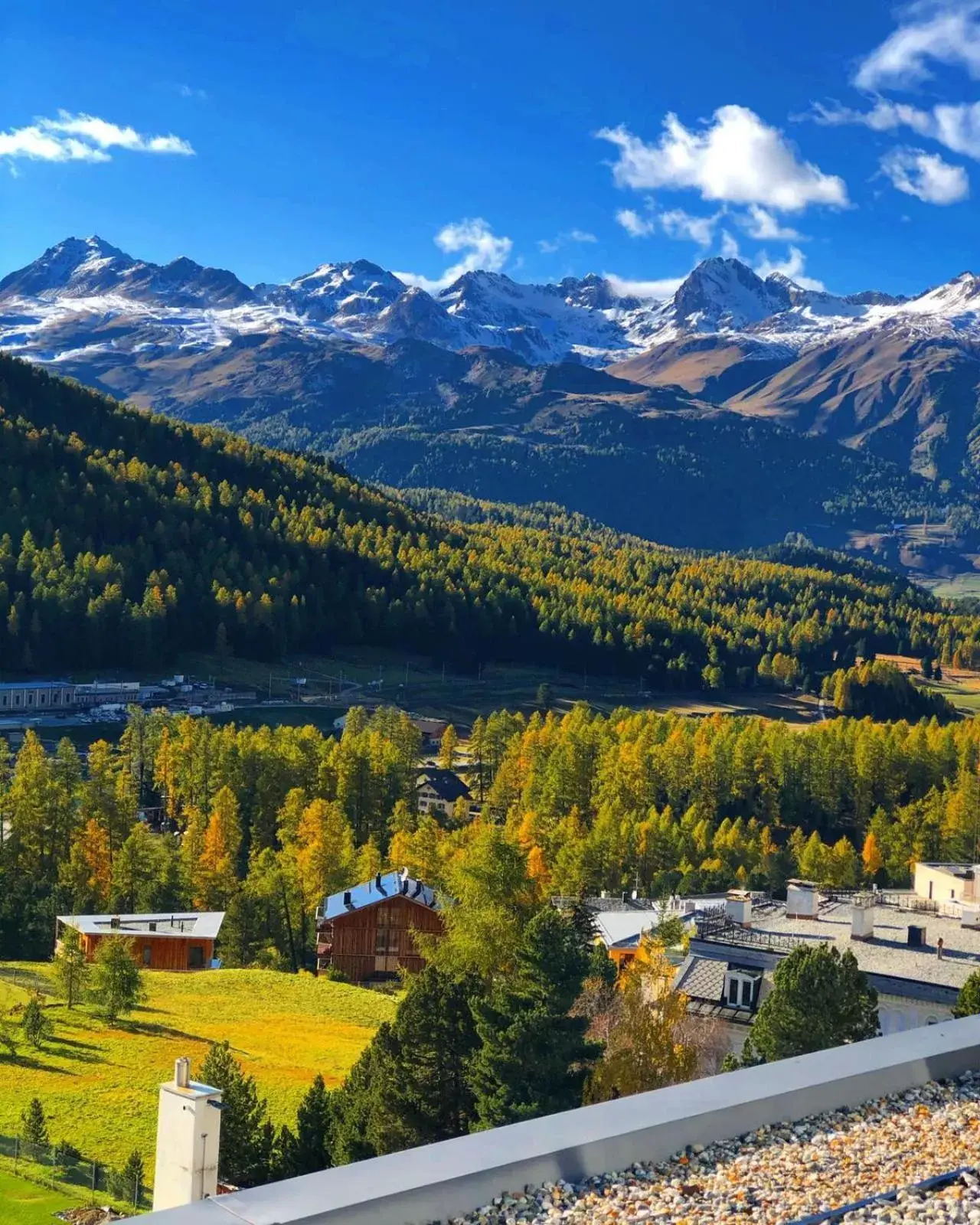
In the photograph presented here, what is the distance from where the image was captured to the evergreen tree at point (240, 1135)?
88.2ft

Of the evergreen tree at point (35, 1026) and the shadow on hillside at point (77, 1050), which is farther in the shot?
the evergreen tree at point (35, 1026)

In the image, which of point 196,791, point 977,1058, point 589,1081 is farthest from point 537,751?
point 977,1058

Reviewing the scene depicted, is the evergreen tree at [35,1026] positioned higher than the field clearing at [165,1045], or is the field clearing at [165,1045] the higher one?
the evergreen tree at [35,1026]

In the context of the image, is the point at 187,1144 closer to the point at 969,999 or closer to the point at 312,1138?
the point at 312,1138

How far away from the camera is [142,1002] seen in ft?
153

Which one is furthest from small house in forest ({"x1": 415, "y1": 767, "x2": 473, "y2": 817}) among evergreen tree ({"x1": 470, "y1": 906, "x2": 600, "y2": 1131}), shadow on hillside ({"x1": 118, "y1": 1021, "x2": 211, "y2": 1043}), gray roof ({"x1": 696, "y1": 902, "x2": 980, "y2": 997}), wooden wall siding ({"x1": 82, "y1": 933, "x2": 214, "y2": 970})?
evergreen tree ({"x1": 470, "y1": 906, "x2": 600, "y2": 1131})

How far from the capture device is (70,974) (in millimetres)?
45156

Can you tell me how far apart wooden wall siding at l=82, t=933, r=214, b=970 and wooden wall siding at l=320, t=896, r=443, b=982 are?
5665 mm

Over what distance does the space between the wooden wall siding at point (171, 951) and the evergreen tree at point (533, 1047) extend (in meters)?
30.6

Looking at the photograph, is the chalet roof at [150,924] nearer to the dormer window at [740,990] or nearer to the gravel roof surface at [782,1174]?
the dormer window at [740,990]

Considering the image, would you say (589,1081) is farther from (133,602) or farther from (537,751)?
(133,602)

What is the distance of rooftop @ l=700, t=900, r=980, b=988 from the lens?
39.0 meters

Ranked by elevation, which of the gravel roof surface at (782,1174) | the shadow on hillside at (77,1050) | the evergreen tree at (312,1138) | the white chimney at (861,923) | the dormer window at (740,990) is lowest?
the shadow on hillside at (77,1050)

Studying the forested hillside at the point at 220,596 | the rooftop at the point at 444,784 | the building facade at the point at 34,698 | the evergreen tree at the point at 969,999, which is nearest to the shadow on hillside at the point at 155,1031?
the evergreen tree at the point at 969,999
